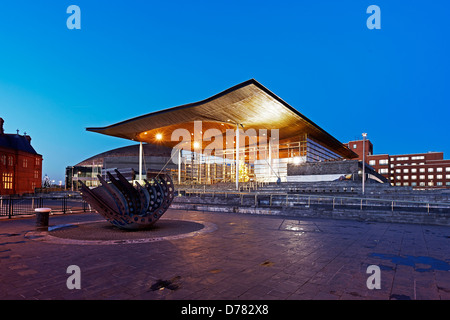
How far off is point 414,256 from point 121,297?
265 inches

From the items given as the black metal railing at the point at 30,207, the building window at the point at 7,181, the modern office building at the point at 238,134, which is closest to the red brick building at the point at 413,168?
the modern office building at the point at 238,134

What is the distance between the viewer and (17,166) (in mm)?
51594

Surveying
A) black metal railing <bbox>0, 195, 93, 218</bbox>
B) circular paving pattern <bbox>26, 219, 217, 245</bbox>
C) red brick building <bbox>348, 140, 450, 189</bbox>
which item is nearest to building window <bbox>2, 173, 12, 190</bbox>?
black metal railing <bbox>0, 195, 93, 218</bbox>

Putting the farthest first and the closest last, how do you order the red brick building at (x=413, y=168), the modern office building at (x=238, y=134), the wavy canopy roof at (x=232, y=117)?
1. the red brick building at (x=413, y=168)
2. the modern office building at (x=238, y=134)
3. the wavy canopy roof at (x=232, y=117)

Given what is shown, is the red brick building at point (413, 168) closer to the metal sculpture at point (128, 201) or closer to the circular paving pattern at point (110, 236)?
the metal sculpture at point (128, 201)

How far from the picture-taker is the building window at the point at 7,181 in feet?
160

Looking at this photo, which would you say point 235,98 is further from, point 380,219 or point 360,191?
point 380,219

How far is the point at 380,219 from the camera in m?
13.6

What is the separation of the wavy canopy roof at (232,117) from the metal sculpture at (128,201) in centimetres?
1337

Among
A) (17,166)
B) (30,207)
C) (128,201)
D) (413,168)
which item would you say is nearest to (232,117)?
(30,207)

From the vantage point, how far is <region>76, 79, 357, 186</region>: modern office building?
83.0ft

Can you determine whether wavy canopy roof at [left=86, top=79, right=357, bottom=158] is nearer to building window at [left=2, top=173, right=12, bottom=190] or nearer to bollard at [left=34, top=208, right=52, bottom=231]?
bollard at [left=34, top=208, right=52, bottom=231]
